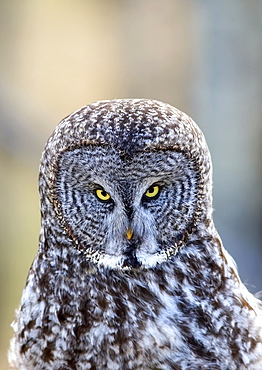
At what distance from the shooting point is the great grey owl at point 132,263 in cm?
196

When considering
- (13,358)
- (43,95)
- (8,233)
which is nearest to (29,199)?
(8,233)

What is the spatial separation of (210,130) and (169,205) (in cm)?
435

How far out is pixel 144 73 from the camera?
651cm

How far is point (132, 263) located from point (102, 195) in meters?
0.24

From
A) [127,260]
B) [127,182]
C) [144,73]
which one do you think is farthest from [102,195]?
[144,73]

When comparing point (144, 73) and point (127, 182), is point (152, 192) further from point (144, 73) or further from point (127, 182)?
point (144, 73)

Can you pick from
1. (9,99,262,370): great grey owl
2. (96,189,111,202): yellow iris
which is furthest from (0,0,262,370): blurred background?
(96,189,111,202): yellow iris

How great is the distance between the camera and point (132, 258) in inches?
80.7

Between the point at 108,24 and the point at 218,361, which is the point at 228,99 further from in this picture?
the point at 218,361

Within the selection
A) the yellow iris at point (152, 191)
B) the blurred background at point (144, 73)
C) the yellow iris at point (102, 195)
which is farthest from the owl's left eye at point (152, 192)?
→ the blurred background at point (144, 73)

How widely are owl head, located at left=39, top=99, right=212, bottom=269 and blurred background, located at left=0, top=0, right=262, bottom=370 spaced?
4.05 m

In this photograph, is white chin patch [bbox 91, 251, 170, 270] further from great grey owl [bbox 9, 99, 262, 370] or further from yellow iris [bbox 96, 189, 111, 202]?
yellow iris [bbox 96, 189, 111, 202]

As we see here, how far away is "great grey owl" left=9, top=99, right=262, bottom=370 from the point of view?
196 cm

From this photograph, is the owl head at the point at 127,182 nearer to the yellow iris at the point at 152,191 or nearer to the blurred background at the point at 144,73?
the yellow iris at the point at 152,191
